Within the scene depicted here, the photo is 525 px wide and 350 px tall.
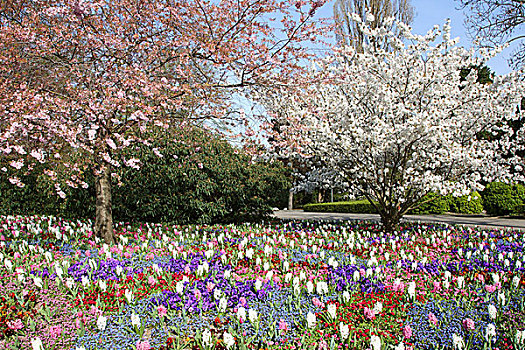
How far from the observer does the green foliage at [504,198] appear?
56.1 ft

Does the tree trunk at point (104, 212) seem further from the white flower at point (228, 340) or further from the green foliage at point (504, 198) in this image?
the green foliage at point (504, 198)

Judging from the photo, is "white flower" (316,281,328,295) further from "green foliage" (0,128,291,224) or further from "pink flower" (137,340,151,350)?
"green foliage" (0,128,291,224)

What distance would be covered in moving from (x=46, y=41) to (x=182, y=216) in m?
5.21

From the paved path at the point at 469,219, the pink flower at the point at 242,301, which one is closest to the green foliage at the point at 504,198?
the paved path at the point at 469,219

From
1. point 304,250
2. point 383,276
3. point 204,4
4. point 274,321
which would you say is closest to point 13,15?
point 204,4

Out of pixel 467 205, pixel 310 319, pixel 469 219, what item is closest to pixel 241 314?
pixel 310 319

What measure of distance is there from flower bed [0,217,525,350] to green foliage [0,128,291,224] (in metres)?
3.79


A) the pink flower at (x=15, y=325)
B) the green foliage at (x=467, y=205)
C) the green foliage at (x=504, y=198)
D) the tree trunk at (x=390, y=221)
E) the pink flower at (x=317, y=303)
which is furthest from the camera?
the green foliage at (x=467, y=205)

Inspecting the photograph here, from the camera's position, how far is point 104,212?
6.31 m

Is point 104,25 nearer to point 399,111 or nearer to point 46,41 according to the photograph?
point 46,41

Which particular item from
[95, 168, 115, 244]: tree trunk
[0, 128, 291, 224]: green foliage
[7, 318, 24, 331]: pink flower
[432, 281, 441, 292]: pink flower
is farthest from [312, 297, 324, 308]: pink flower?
[0, 128, 291, 224]: green foliage

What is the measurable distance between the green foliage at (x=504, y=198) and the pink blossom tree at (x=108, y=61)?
51.7 ft

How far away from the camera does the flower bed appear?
291 cm

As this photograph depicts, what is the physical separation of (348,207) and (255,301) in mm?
21104
